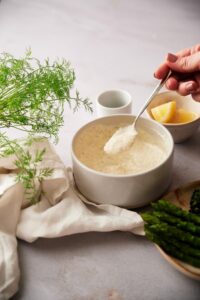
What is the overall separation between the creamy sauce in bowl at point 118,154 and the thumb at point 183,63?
205mm

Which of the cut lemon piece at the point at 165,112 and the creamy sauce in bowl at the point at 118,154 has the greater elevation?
the cut lemon piece at the point at 165,112

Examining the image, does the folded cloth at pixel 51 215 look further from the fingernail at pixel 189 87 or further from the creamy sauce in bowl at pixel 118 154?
the fingernail at pixel 189 87

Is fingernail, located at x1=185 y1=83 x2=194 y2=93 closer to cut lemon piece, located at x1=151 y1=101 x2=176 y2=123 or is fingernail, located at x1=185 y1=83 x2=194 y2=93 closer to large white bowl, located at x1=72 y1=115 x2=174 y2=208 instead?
cut lemon piece, located at x1=151 y1=101 x2=176 y2=123

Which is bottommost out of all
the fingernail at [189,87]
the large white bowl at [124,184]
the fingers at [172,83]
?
the large white bowl at [124,184]

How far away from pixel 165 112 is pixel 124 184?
1.02 ft

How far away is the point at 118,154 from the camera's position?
108 cm

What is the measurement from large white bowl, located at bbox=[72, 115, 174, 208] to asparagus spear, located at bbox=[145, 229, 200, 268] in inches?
5.0

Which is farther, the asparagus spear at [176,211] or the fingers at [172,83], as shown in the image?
the fingers at [172,83]

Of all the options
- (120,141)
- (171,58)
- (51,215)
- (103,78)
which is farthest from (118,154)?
(103,78)

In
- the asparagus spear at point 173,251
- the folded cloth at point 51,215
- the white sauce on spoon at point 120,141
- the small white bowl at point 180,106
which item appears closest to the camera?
the asparagus spear at point 173,251

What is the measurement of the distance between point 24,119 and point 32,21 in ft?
3.79

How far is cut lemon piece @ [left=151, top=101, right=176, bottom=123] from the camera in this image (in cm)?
122

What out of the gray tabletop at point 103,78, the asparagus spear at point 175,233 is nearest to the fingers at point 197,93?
the gray tabletop at point 103,78

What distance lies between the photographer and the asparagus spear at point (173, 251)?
86 centimetres
